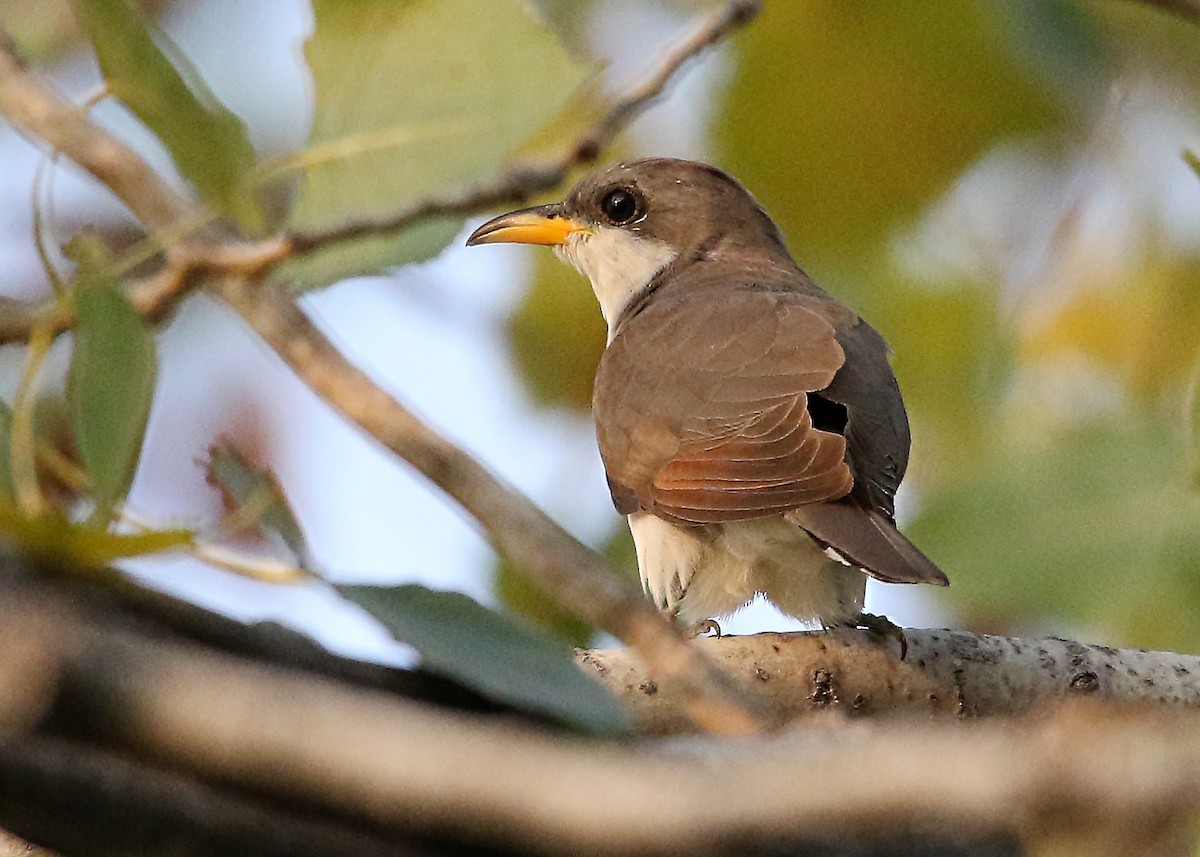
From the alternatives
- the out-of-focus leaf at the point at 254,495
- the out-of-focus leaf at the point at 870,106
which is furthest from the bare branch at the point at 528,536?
the out-of-focus leaf at the point at 870,106

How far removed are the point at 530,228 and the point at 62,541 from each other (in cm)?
447

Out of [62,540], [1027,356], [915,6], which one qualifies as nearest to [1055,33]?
[915,6]

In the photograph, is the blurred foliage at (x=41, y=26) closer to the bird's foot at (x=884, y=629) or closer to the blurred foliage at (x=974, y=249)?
the blurred foliage at (x=974, y=249)

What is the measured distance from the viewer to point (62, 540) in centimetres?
101

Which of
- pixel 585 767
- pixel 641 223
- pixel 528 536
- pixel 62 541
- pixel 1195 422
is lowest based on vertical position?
pixel 585 767

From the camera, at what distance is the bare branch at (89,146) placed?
2039 millimetres

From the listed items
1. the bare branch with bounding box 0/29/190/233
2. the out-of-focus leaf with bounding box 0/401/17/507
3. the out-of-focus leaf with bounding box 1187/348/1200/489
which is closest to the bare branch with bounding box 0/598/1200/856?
the out-of-focus leaf with bounding box 0/401/17/507

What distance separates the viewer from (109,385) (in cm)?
144

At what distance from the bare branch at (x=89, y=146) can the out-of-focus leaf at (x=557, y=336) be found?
2902 mm

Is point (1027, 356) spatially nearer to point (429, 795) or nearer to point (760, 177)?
point (760, 177)

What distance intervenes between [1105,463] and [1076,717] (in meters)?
3.19

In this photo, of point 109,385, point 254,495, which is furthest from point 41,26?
point 109,385

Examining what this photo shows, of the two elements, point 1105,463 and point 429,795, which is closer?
point 429,795

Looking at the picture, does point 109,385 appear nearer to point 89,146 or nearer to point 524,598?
point 89,146
